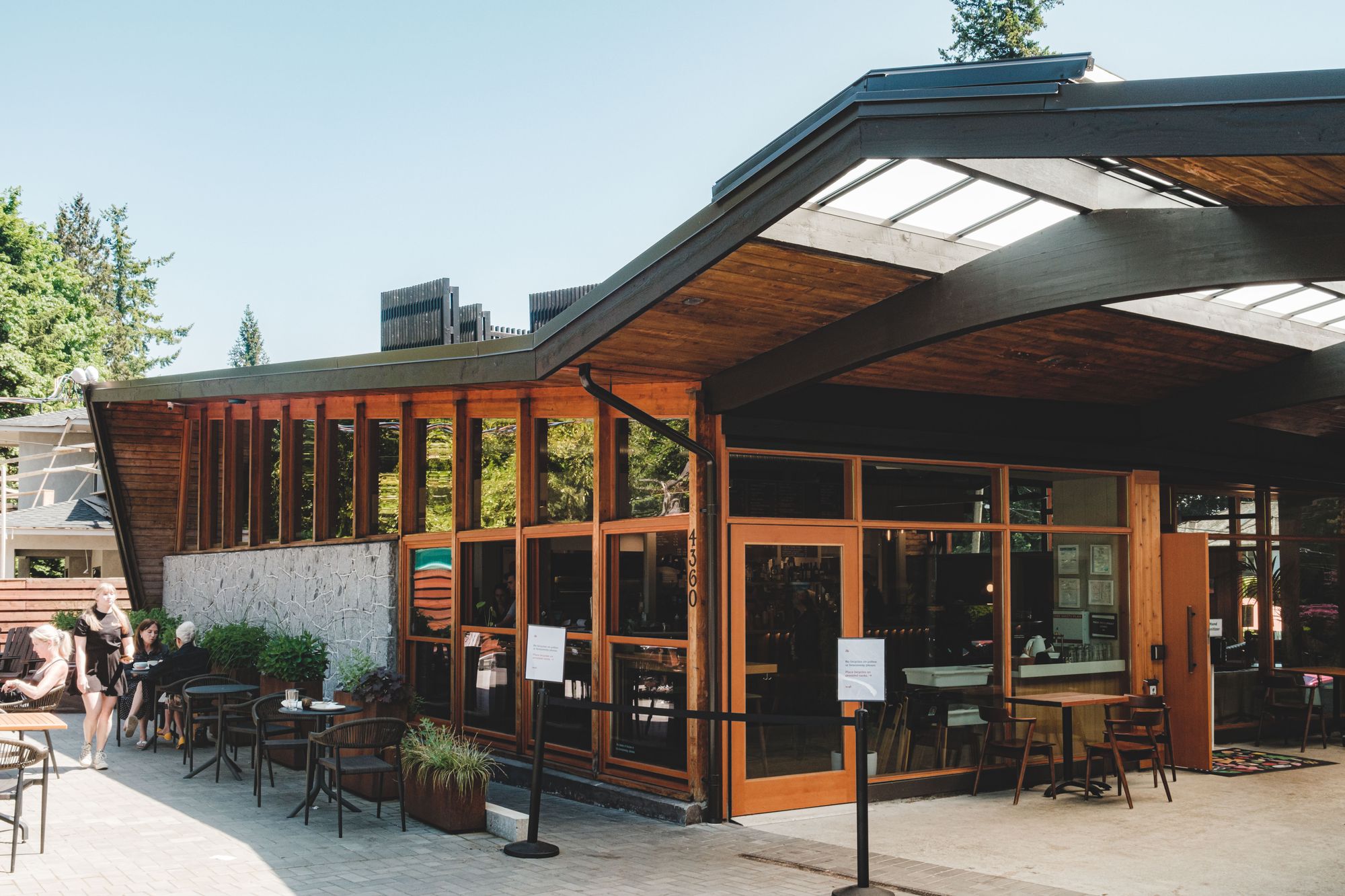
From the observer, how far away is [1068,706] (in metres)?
9.42

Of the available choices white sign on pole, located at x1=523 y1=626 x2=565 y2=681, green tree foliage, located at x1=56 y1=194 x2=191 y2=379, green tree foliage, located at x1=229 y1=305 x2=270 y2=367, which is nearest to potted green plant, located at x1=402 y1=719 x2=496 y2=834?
white sign on pole, located at x1=523 y1=626 x2=565 y2=681

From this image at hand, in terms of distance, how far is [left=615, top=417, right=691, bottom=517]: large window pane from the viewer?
888 centimetres

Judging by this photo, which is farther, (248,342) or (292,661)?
(248,342)

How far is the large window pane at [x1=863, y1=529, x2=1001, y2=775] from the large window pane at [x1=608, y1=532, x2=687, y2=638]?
1496 millimetres

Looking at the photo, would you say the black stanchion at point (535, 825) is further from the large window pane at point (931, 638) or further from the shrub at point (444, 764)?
the large window pane at point (931, 638)

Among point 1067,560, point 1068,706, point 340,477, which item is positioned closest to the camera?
point 1068,706

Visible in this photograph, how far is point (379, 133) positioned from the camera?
59.7 meters

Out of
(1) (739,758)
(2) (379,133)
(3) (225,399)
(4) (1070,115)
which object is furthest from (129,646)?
(2) (379,133)

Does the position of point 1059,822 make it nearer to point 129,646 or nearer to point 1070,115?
point 1070,115

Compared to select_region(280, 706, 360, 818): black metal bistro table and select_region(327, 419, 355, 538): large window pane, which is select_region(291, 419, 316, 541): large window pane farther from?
select_region(280, 706, 360, 818): black metal bistro table

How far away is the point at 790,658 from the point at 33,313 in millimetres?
33641

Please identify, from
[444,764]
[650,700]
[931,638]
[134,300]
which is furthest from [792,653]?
[134,300]

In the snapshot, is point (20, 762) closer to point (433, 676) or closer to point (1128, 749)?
point (433, 676)

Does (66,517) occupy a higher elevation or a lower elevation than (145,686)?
higher
